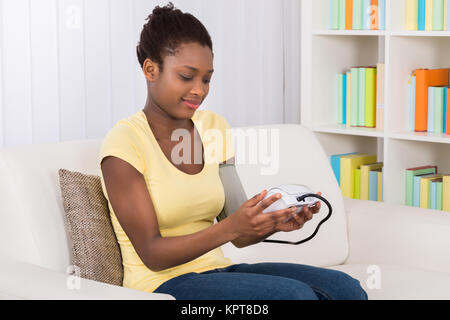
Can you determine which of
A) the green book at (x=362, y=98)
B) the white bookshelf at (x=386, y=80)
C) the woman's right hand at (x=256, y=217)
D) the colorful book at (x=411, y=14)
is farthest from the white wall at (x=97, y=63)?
the woman's right hand at (x=256, y=217)

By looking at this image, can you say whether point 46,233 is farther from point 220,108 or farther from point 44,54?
point 220,108

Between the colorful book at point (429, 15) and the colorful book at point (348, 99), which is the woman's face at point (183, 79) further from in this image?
the colorful book at point (348, 99)

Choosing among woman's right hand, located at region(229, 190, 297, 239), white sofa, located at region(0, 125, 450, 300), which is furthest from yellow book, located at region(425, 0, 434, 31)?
woman's right hand, located at region(229, 190, 297, 239)

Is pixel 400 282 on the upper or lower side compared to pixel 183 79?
lower

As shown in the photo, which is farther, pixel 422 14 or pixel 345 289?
pixel 422 14

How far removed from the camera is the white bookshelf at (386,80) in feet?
9.46

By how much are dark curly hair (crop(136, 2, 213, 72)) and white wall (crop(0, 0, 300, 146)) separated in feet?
2.95

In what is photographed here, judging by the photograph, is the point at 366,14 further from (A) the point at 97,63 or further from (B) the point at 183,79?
(B) the point at 183,79

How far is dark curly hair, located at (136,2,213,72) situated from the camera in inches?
65.9

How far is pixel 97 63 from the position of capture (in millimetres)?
2713

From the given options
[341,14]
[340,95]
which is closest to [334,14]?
[341,14]

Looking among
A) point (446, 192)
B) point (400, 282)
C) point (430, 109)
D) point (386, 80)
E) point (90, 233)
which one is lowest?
point (400, 282)

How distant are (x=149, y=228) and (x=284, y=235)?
2.40 feet
